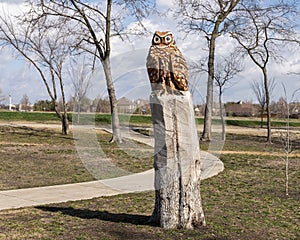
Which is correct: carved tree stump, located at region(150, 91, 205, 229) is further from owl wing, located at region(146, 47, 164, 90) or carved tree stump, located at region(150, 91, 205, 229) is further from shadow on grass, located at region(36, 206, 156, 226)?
shadow on grass, located at region(36, 206, 156, 226)

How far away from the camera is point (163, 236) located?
5801 millimetres

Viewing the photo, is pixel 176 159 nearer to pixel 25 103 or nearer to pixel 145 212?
pixel 145 212

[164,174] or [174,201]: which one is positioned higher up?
[164,174]

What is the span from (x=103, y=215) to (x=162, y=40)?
118 inches

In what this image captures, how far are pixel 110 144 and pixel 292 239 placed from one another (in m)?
15.0

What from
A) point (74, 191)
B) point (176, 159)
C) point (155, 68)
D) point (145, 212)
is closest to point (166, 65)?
point (155, 68)

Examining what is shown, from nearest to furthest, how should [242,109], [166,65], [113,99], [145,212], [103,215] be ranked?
[166,65] → [103,215] → [145,212] → [113,99] → [242,109]

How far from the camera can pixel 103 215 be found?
7016 millimetres

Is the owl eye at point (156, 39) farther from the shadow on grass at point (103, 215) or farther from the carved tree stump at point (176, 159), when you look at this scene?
the shadow on grass at point (103, 215)

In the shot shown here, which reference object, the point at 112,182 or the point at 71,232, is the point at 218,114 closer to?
the point at 112,182

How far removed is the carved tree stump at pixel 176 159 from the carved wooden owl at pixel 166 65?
6.2 inches

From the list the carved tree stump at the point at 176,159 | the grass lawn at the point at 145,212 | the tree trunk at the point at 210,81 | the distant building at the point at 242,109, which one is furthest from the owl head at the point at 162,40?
the distant building at the point at 242,109

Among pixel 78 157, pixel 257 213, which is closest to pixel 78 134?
pixel 78 157

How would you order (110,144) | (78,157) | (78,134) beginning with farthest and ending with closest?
(78,134) < (110,144) < (78,157)
